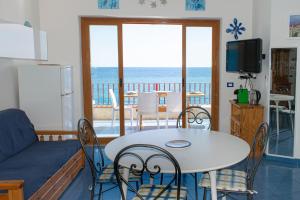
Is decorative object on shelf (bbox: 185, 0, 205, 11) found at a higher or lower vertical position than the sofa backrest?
higher

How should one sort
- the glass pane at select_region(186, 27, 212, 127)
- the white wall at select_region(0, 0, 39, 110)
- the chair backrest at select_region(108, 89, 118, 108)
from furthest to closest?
the chair backrest at select_region(108, 89, 118, 108) < the glass pane at select_region(186, 27, 212, 127) < the white wall at select_region(0, 0, 39, 110)

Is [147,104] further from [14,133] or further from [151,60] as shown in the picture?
[14,133]

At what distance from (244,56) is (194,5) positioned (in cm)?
120

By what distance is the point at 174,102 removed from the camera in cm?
550

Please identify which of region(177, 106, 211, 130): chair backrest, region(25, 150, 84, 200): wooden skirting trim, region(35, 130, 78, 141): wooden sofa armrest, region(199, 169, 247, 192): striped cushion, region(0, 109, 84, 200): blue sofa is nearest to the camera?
region(199, 169, 247, 192): striped cushion

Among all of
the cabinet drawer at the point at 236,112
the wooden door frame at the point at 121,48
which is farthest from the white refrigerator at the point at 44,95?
the cabinet drawer at the point at 236,112

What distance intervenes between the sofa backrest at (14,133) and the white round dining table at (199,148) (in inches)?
47.3

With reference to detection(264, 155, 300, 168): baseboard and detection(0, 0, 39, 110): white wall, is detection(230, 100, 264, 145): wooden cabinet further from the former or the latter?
detection(0, 0, 39, 110): white wall

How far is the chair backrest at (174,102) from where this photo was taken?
214 inches

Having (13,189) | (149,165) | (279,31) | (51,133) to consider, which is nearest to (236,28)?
(279,31)

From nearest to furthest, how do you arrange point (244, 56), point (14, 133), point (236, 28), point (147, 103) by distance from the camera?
point (14, 133)
point (244, 56)
point (236, 28)
point (147, 103)

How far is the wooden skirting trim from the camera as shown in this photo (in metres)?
2.52

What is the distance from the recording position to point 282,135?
407 centimetres

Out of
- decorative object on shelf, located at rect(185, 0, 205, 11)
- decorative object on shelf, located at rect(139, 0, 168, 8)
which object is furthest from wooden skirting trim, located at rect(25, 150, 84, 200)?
decorative object on shelf, located at rect(185, 0, 205, 11)
